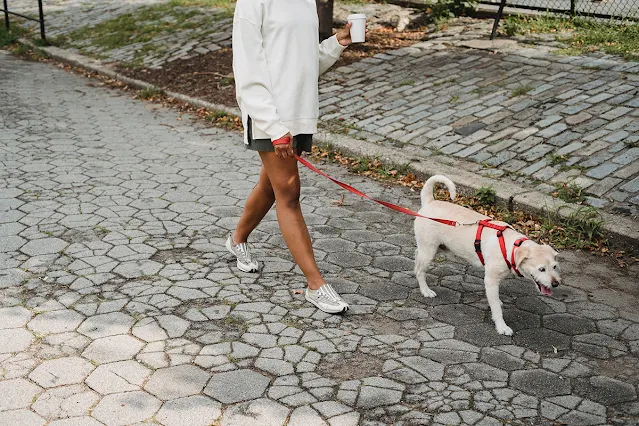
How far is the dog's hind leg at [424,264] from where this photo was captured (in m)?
5.01

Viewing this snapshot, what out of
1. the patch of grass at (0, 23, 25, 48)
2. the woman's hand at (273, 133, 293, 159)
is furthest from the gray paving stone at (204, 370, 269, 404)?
the patch of grass at (0, 23, 25, 48)

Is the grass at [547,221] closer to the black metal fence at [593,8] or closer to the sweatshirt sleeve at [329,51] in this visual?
the sweatshirt sleeve at [329,51]

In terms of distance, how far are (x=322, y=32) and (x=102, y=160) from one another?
4.35 metres

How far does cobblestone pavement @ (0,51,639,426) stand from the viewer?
3.85 meters

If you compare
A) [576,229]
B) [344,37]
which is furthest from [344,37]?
[576,229]

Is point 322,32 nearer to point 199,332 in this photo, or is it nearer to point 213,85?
point 213,85

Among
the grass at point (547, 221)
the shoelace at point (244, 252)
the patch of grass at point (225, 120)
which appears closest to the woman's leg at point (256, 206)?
the shoelace at point (244, 252)

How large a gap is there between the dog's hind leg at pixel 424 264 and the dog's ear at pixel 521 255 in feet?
2.27

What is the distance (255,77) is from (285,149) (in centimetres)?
45

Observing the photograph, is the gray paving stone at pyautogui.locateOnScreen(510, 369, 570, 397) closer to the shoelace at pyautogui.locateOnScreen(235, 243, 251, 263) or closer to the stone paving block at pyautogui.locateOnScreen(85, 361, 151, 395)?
the stone paving block at pyautogui.locateOnScreen(85, 361, 151, 395)

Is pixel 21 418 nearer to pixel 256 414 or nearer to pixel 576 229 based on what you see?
pixel 256 414

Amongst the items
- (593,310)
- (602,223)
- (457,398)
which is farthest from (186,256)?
(602,223)

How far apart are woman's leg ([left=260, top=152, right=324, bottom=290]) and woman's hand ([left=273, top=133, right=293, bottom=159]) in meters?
0.24

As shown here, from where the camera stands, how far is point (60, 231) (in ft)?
20.0
